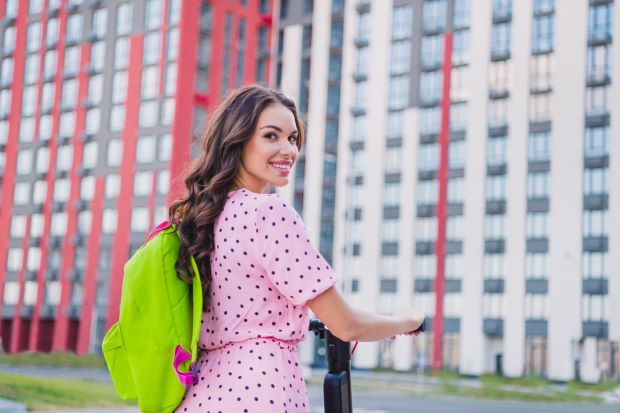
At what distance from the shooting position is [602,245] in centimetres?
4759

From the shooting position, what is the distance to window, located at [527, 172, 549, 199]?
49.9 meters

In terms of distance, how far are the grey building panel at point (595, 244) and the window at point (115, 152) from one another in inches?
1095

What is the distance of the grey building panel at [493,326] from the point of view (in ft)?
166

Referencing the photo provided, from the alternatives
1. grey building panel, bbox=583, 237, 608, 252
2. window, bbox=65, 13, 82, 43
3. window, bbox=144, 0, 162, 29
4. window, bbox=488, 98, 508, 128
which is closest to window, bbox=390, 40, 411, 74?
window, bbox=488, 98, 508, 128

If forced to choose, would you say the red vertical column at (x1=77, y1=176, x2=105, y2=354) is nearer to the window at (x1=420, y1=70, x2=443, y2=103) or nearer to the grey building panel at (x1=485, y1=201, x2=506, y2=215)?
the window at (x1=420, y1=70, x2=443, y2=103)

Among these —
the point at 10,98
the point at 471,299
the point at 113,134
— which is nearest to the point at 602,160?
the point at 471,299

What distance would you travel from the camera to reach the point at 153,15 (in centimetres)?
5619

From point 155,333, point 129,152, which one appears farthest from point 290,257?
point 129,152

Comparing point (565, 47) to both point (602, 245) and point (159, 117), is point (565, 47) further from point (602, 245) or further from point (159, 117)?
point (159, 117)

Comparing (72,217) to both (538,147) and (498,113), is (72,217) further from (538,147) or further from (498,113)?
(538,147)

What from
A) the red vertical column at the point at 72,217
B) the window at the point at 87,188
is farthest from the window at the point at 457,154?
the red vertical column at the point at 72,217

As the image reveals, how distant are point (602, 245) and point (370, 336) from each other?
47977mm

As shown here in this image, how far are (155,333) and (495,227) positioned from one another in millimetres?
50778

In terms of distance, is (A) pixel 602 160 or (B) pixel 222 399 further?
(A) pixel 602 160
